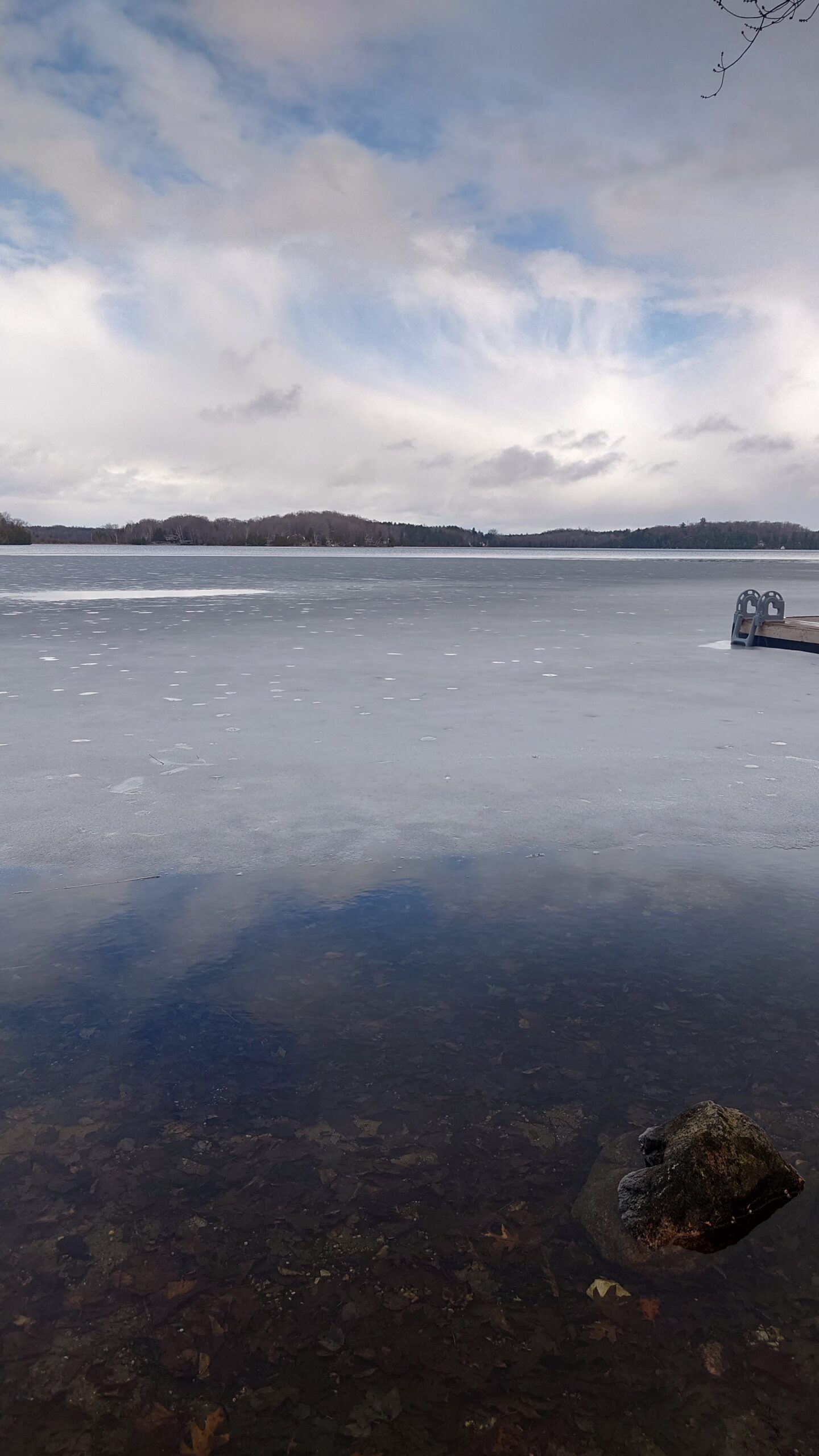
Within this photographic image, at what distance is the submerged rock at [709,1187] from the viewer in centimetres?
280

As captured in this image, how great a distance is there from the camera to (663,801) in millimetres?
7301

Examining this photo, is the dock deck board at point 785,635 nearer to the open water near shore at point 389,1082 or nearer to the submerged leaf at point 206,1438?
the open water near shore at point 389,1082

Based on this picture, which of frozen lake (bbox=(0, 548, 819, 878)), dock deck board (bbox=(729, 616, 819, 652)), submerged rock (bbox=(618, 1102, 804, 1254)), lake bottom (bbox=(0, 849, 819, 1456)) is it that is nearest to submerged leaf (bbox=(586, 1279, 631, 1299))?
lake bottom (bbox=(0, 849, 819, 1456))

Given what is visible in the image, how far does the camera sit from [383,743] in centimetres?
928

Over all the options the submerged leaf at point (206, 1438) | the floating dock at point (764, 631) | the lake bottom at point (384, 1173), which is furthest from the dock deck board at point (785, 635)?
the submerged leaf at point (206, 1438)

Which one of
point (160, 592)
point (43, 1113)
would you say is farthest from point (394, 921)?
point (160, 592)

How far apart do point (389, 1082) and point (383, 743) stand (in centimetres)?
589

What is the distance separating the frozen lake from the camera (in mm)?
6496

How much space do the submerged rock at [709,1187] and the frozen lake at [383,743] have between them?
3344 millimetres

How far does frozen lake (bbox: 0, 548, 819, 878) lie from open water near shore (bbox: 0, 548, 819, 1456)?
72 millimetres

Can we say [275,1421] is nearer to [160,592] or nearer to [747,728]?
[747,728]

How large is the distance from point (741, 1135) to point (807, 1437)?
2.76ft

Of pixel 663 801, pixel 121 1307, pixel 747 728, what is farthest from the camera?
pixel 747 728

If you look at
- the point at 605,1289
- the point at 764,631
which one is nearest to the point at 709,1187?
the point at 605,1289
